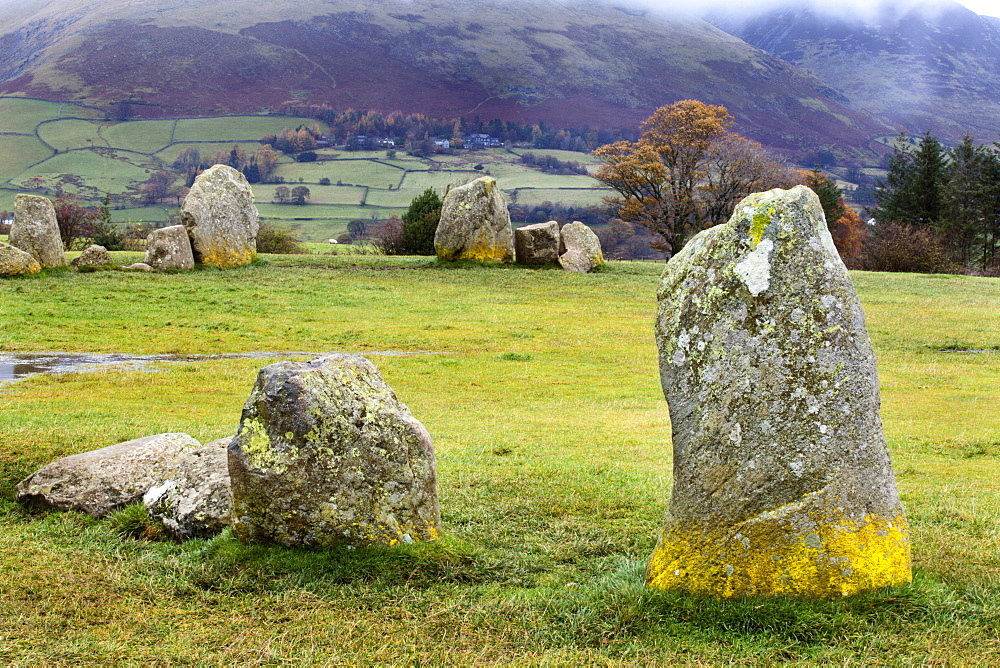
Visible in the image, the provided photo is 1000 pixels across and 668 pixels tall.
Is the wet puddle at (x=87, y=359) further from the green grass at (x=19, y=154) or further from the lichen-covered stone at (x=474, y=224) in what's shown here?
the green grass at (x=19, y=154)

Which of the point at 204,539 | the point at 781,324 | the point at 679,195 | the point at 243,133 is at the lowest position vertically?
the point at 204,539

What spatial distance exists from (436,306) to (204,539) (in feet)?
70.7

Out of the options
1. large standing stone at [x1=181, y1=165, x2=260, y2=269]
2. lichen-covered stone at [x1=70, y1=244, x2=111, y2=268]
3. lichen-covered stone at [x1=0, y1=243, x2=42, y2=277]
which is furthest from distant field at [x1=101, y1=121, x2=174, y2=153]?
lichen-covered stone at [x1=0, y1=243, x2=42, y2=277]

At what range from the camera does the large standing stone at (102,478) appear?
979 cm

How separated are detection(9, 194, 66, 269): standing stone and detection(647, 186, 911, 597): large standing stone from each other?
32452 mm

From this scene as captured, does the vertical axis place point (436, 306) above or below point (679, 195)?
below

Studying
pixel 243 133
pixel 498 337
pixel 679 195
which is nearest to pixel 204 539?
pixel 498 337

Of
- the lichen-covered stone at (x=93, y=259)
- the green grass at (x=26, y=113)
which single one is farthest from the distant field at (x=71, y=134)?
the lichen-covered stone at (x=93, y=259)

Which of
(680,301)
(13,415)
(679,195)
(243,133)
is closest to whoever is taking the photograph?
(680,301)

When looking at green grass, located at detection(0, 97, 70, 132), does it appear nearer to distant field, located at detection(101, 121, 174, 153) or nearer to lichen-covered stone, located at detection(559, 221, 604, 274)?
distant field, located at detection(101, 121, 174, 153)

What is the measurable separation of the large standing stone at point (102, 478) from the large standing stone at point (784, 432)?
6.39 metres

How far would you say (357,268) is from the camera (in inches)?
1558

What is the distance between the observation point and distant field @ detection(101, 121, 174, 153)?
470 feet

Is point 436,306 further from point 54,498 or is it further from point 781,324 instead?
point 781,324
